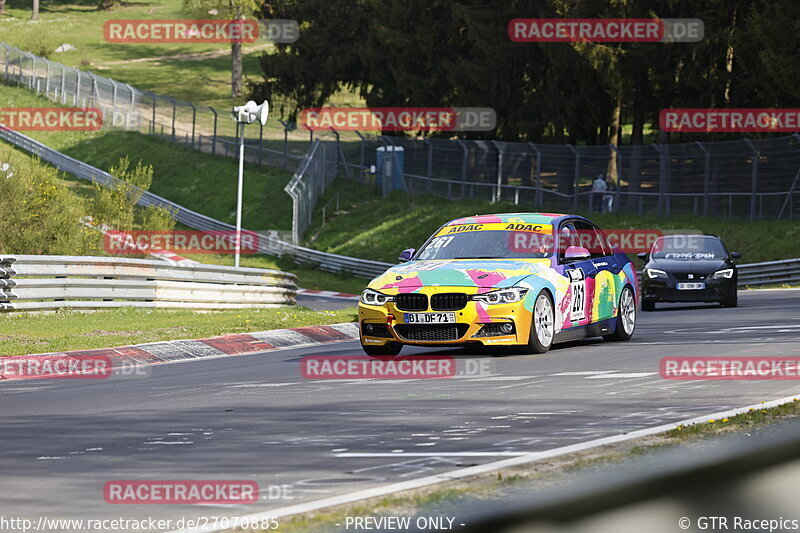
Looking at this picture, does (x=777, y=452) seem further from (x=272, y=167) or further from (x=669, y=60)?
(x=272, y=167)

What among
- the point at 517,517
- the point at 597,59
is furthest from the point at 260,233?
the point at 517,517

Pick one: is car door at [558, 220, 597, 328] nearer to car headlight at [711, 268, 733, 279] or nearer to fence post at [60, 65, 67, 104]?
car headlight at [711, 268, 733, 279]

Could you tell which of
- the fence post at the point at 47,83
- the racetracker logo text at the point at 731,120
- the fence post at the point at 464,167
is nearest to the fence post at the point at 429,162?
the fence post at the point at 464,167

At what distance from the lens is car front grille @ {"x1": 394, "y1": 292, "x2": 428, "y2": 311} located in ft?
45.2

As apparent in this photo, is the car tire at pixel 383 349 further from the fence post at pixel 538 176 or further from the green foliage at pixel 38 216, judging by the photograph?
the fence post at pixel 538 176

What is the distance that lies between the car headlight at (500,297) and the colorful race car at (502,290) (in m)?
0.01

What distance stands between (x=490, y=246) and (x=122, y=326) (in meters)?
6.80

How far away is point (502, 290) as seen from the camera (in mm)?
13695

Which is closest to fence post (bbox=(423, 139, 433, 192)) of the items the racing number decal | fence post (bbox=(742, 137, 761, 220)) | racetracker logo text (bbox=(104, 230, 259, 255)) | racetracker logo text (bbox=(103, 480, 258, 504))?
racetracker logo text (bbox=(104, 230, 259, 255))

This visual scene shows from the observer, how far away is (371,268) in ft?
143

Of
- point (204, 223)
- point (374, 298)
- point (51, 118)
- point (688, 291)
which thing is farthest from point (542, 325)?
point (51, 118)

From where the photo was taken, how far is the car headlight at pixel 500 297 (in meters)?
13.6

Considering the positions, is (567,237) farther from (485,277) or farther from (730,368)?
(730,368)

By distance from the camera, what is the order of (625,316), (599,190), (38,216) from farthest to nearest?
(599,190), (38,216), (625,316)
